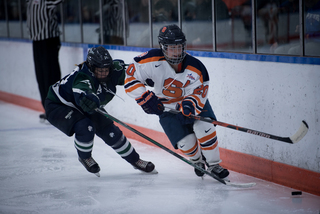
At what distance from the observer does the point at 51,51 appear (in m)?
4.79

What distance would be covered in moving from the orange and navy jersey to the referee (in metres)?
2.27

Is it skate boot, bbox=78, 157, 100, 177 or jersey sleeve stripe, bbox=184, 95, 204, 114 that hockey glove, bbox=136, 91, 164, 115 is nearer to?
jersey sleeve stripe, bbox=184, 95, 204, 114

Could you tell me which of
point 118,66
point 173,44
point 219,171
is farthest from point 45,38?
point 219,171

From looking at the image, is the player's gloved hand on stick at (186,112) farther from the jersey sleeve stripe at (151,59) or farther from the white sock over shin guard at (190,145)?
the jersey sleeve stripe at (151,59)

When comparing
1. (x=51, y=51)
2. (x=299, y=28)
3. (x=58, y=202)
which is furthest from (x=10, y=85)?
(x=299, y=28)

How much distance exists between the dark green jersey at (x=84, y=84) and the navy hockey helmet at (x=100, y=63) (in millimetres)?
35

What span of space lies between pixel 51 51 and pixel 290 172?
3.03m

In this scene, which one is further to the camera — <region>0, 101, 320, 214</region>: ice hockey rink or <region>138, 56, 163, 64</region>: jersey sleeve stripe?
<region>138, 56, 163, 64</region>: jersey sleeve stripe

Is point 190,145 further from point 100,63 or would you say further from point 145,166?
point 100,63

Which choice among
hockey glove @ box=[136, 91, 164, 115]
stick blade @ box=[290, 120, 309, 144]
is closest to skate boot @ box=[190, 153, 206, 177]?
hockey glove @ box=[136, 91, 164, 115]

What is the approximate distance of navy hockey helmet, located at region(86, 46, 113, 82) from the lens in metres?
2.78

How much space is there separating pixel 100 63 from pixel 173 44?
50 centimetres

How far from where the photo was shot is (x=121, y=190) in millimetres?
2689

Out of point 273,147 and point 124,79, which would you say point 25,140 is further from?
point 273,147
